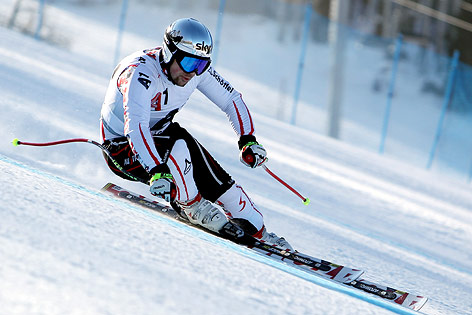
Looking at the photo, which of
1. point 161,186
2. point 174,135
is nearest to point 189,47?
point 174,135

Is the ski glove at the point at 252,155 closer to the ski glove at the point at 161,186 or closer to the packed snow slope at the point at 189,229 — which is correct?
the packed snow slope at the point at 189,229

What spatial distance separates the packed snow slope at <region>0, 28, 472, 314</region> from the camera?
6.75 ft

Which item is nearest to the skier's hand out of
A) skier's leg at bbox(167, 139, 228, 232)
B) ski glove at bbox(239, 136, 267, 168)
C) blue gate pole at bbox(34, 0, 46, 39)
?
skier's leg at bbox(167, 139, 228, 232)

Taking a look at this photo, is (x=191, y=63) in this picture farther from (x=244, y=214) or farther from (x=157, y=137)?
(x=244, y=214)

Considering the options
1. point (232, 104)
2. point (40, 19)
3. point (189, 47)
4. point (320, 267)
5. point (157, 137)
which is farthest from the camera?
point (40, 19)

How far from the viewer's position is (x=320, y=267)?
11.7ft

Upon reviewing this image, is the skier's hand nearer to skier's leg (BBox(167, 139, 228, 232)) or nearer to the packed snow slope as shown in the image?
the packed snow slope

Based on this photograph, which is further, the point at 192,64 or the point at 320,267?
the point at 192,64

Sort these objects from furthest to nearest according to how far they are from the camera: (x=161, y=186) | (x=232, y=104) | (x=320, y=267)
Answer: (x=232, y=104) → (x=320, y=267) → (x=161, y=186)

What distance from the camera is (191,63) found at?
3.74 meters

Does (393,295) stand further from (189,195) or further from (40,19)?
(40,19)

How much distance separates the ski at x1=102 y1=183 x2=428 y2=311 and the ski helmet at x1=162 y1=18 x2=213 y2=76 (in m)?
0.83

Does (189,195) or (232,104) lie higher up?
(232,104)

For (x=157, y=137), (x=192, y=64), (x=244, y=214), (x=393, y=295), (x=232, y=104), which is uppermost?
(x=192, y=64)
